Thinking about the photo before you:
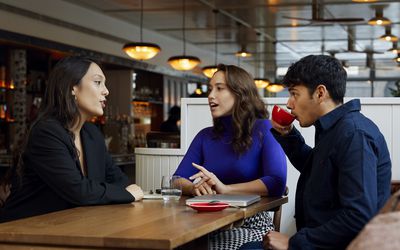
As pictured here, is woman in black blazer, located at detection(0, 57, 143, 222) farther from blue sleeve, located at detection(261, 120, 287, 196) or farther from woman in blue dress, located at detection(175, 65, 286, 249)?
blue sleeve, located at detection(261, 120, 287, 196)

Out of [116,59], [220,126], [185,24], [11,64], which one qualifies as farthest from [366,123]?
[185,24]

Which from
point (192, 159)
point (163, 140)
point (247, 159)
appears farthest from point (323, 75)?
point (163, 140)

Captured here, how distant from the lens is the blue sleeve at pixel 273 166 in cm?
350

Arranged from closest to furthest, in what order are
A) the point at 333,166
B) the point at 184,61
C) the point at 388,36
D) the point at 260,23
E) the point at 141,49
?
the point at 333,166 → the point at 141,49 → the point at 184,61 → the point at 388,36 → the point at 260,23

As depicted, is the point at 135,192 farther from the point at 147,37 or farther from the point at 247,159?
the point at 147,37

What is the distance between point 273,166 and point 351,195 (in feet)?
3.97

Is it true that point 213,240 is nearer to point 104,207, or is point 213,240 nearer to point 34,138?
point 104,207

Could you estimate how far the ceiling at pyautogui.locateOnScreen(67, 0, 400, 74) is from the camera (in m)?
11.6

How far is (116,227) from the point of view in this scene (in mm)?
2420

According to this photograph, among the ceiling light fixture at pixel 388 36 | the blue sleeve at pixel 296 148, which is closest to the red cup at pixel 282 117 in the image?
the blue sleeve at pixel 296 148

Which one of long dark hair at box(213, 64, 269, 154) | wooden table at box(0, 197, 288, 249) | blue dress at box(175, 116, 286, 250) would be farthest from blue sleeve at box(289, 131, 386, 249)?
long dark hair at box(213, 64, 269, 154)

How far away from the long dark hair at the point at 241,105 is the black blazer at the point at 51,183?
77 centimetres

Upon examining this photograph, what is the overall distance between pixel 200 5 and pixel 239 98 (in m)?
8.17

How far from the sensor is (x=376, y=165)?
244 cm
